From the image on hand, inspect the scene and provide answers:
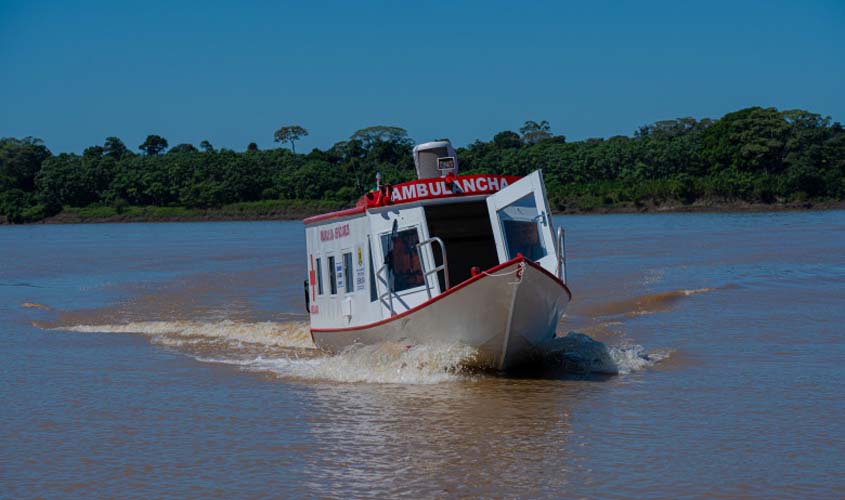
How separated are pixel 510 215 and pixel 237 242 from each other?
41.9 m

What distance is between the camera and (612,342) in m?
17.2

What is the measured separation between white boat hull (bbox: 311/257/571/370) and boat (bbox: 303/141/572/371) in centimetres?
1

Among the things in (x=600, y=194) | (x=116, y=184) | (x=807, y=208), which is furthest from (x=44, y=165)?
(x=807, y=208)

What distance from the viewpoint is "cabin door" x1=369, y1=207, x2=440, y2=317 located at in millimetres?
13391

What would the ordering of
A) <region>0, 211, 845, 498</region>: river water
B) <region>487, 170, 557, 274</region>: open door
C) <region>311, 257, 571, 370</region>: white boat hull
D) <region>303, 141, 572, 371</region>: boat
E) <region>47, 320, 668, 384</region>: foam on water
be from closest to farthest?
<region>0, 211, 845, 498</region>: river water, <region>311, 257, 571, 370</region>: white boat hull, <region>303, 141, 572, 371</region>: boat, <region>47, 320, 668, 384</region>: foam on water, <region>487, 170, 557, 274</region>: open door

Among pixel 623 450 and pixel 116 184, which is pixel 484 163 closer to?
pixel 116 184

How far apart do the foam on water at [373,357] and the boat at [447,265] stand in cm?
19

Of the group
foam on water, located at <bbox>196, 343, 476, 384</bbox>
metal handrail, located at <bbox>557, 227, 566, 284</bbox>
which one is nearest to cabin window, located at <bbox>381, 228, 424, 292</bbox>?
foam on water, located at <bbox>196, 343, 476, 384</bbox>

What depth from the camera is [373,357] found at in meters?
13.8

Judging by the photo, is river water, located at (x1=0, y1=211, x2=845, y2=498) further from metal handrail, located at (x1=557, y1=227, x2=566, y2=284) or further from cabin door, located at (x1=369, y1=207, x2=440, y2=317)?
metal handrail, located at (x1=557, y1=227, x2=566, y2=284)

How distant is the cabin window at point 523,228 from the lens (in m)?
13.5

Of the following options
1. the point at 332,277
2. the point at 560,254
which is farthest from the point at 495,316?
the point at 332,277

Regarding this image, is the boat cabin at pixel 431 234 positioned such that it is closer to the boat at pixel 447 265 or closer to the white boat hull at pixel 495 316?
the boat at pixel 447 265

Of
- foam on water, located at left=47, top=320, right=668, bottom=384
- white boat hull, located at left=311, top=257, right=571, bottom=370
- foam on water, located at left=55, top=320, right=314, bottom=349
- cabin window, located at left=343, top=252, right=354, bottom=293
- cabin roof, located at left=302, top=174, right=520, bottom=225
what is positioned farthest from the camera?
foam on water, located at left=55, top=320, right=314, bottom=349
